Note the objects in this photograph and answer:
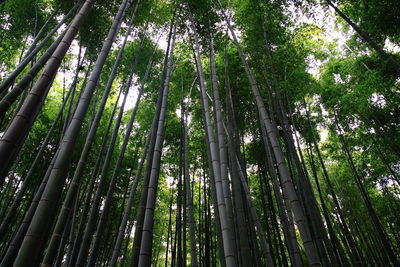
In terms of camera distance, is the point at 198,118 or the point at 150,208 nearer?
the point at 150,208

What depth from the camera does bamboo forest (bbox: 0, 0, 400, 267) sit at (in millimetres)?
2352

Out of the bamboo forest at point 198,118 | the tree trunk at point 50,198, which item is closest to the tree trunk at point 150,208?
the bamboo forest at point 198,118

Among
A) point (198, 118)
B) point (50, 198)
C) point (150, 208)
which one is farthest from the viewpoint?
point (198, 118)

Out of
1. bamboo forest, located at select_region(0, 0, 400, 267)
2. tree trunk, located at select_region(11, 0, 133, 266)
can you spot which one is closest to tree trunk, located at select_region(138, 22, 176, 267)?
bamboo forest, located at select_region(0, 0, 400, 267)

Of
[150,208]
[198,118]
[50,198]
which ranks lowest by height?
[50,198]

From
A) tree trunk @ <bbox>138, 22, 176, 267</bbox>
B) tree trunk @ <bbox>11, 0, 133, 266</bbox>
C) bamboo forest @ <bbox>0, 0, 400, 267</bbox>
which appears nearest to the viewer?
tree trunk @ <bbox>11, 0, 133, 266</bbox>

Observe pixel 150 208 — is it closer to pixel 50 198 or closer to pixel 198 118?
pixel 50 198

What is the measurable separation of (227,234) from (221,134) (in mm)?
1065

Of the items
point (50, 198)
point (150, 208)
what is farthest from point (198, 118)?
point (50, 198)

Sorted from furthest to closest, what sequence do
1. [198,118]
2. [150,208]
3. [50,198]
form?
[198,118] < [150,208] < [50,198]

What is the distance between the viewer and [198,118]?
6.98m

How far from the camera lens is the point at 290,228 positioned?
3645mm

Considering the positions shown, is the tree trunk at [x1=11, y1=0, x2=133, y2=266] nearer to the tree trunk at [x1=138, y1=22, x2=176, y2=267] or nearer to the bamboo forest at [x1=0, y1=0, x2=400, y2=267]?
the bamboo forest at [x1=0, y1=0, x2=400, y2=267]

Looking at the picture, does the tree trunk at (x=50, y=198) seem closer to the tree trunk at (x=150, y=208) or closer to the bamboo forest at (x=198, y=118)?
the bamboo forest at (x=198, y=118)
